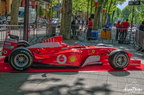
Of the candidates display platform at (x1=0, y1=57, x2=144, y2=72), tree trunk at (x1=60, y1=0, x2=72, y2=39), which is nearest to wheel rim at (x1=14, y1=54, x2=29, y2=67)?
display platform at (x1=0, y1=57, x2=144, y2=72)

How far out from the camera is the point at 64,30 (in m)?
14.9

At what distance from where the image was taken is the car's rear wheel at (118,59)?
6.25 metres

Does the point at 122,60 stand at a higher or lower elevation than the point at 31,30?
lower

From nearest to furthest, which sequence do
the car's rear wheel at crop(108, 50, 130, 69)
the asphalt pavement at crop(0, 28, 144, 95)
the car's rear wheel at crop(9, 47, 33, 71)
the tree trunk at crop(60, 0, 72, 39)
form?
the asphalt pavement at crop(0, 28, 144, 95) < the car's rear wheel at crop(9, 47, 33, 71) < the car's rear wheel at crop(108, 50, 130, 69) < the tree trunk at crop(60, 0, 72, 39)

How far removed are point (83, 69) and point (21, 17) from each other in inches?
935

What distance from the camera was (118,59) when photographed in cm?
634

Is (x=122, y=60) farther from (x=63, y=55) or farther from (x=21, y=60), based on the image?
(x=21, y=60)

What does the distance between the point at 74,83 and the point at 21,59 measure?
183 cm

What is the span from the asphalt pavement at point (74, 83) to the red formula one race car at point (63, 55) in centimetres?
35

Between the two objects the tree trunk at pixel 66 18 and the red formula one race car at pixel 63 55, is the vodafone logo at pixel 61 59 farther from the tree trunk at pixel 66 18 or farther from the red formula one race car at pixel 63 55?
the tree trunk at pixel 66 18

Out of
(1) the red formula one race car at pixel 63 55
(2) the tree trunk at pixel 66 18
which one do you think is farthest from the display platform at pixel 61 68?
(2) the tree trunk at pixel 66 18

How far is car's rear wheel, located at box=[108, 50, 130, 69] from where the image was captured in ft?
20.5

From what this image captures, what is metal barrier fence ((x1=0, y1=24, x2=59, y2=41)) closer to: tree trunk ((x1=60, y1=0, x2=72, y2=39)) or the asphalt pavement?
tree trunk ((x1=60, y1=0, x2=72, y2=39))

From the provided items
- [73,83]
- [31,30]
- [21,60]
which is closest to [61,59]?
[21,60]
